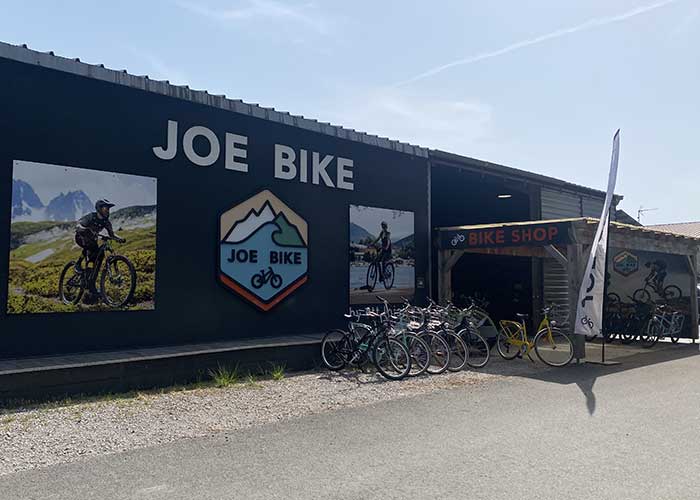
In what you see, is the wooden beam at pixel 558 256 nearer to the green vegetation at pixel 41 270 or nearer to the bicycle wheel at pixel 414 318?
→ the bicycle wheel at pixel 414 318

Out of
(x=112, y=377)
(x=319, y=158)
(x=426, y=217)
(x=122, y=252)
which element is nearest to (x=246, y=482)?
(x=112, y=377)

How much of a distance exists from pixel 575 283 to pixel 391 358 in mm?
3952

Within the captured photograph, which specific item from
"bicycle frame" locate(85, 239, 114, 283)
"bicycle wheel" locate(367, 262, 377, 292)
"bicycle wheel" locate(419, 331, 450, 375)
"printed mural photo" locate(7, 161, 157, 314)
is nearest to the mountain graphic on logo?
"printed mural photo" locate(7, 161, 157, 314)

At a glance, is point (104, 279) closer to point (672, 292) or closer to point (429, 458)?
point (429, 458)

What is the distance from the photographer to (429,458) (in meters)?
5.08

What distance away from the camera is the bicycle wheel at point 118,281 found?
9.22 meters

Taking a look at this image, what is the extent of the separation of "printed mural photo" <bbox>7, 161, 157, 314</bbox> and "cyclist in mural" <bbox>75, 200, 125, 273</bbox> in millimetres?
14

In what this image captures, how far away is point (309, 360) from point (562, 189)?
11.4 m

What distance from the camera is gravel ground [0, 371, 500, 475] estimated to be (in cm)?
553

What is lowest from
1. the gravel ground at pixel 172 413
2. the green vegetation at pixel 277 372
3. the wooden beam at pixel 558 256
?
the gravel ground at pixel 172 413

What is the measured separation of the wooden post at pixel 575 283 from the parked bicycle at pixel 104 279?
7560 millimetres

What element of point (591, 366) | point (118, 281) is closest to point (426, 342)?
point (591, 366)

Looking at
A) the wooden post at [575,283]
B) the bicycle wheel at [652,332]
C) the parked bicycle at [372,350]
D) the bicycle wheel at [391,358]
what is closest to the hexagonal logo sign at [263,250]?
the parked bicycle at [372,350]

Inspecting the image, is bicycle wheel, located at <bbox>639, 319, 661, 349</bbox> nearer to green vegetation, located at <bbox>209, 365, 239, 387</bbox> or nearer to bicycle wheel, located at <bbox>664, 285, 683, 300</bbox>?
bicycle wheel, located at <bbox>664, 285, 683, 300</bbox>
